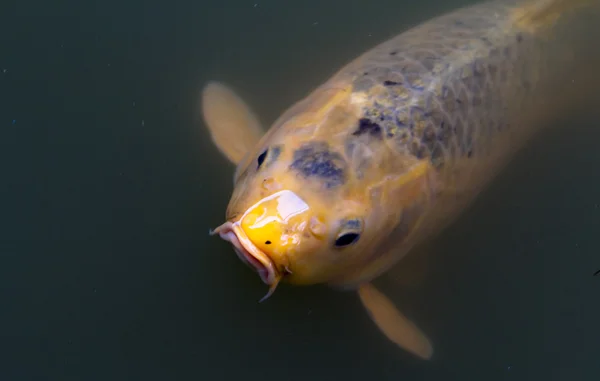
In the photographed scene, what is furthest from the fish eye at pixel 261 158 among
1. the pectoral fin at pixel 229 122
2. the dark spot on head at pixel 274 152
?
the pectoral fin at pixel 229 122

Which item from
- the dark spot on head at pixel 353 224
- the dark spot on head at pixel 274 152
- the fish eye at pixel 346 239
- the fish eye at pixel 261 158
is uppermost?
the dark spot on head at pixel 274 152

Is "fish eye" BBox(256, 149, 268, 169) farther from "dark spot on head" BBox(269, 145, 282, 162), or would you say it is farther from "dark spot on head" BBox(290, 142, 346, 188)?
"dark spot on head" BBox(290, 142, 346, 188)

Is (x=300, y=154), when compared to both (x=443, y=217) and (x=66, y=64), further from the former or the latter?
(x=66, y=64)

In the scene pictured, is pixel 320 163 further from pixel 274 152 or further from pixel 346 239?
pixel 346 239


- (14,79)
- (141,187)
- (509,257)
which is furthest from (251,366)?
(14,79)

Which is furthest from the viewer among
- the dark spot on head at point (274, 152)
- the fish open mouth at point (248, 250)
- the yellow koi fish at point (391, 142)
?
the dark spot on head at point (274, 152)

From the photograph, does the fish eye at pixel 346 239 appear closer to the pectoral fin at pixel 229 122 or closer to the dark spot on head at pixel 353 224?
the dark spot on head at pixel 353 224

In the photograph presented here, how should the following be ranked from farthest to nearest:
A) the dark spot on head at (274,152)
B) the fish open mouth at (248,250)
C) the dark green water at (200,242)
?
the dark green water at (200,242) → the dark spot on head at (274,152) → the fish open mouth at (248,250)
